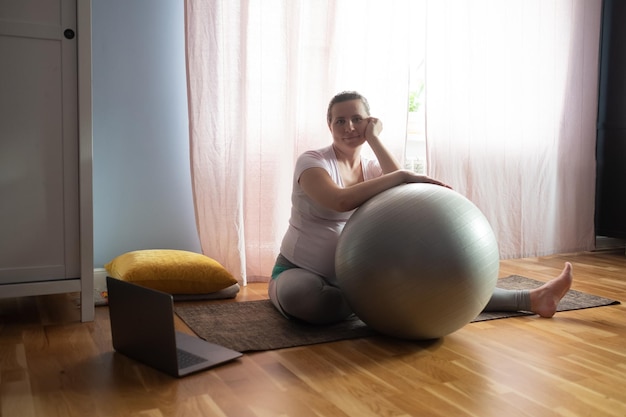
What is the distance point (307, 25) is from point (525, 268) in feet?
6.04

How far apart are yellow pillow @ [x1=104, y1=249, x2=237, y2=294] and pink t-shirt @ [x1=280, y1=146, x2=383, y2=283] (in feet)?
1.42

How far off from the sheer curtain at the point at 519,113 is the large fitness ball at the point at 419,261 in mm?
1711

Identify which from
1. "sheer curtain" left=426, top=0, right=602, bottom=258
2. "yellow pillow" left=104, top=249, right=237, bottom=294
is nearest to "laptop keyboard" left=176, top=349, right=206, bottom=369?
"yellow pillow" left=104, top=249, right=237, bottom=294

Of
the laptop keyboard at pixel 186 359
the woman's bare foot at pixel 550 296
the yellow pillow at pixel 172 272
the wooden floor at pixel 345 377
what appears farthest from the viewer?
the yellow pillow at pixel 172 272

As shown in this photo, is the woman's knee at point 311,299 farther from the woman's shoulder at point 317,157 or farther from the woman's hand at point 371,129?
the woman's hand at point 371,129

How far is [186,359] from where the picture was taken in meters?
1.89

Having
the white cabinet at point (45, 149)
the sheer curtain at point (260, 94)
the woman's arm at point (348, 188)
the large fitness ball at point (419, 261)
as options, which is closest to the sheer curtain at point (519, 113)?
the sheer curtain at point (260, 94)

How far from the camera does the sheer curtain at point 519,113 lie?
3.71 meters

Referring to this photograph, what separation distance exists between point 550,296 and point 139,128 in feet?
6.52

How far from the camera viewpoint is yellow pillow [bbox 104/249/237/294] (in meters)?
2.64

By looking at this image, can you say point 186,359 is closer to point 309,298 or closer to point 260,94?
point 309,298

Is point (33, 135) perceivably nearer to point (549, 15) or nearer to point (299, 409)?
point (299, 409)

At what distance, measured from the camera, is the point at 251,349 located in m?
2.03

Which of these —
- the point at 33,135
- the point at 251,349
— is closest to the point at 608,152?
the point at 251,349
